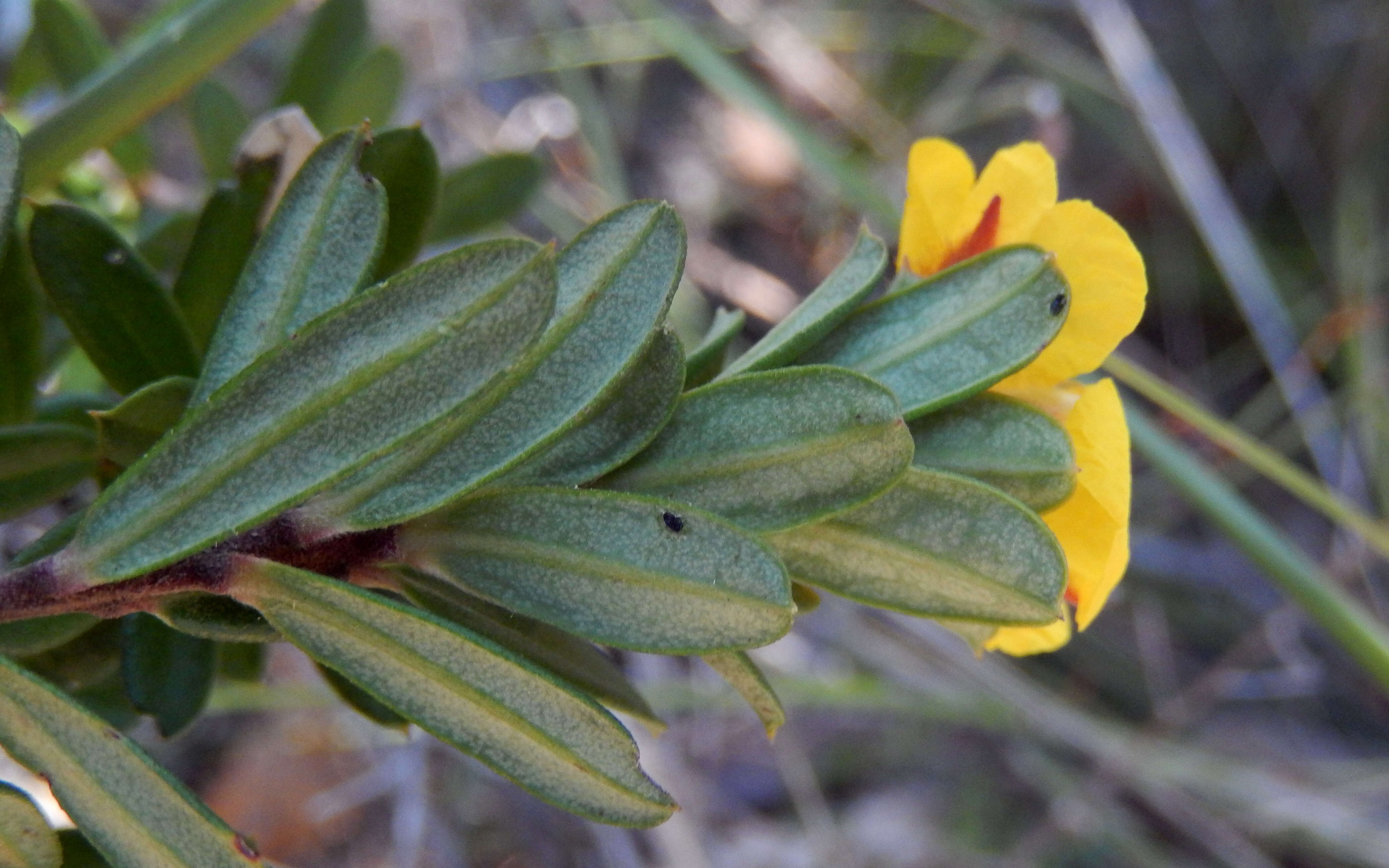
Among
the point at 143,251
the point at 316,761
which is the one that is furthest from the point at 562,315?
the point at 316,761

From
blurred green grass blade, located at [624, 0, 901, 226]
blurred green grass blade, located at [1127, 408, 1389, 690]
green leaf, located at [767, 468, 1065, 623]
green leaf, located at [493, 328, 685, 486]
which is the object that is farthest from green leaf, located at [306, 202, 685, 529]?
blurred green grass blade, located at [624, 0, 901, 226]

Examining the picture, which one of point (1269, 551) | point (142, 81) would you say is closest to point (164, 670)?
point (142, 81)

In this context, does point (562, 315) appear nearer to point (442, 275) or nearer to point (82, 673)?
point (442, 275)

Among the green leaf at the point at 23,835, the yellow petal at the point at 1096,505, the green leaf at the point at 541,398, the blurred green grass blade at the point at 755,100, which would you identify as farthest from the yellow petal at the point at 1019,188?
the blurred green grass blade at the point at 755,100

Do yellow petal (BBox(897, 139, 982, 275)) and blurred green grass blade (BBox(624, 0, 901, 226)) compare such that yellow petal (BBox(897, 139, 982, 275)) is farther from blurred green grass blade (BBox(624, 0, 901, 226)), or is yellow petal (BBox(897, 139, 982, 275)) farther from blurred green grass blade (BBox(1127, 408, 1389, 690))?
blurred green grass blade (BBox(624, 0, 901, 226))

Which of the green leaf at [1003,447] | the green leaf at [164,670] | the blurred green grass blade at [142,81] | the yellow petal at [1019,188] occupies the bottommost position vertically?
the green leaf at [164,670]

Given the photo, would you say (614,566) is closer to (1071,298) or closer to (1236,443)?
(1071,298)

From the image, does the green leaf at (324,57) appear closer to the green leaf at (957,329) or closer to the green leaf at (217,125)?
the green leaf at (217,125)
